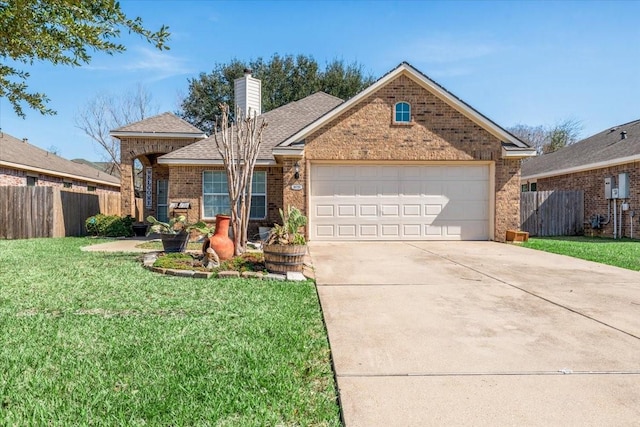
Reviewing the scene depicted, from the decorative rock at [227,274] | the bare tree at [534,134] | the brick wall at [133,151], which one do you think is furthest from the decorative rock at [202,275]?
the bare tree at [534,134]

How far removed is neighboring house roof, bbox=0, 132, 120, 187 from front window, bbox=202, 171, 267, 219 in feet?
32.1

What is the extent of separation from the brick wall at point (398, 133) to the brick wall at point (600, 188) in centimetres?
688

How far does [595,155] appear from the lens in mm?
17562

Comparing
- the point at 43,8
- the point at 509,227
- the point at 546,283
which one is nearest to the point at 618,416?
the point at 546,283

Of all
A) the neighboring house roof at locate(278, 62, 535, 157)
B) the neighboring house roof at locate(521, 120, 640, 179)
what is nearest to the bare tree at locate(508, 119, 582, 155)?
the neighboring house roof at locate(521, 120, 640, 179)

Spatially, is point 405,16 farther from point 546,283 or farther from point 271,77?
point 271,77

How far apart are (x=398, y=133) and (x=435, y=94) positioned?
1.64 m

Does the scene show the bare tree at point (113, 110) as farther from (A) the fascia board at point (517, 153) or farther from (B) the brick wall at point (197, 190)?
(A) the fascia board at point (517, 153)

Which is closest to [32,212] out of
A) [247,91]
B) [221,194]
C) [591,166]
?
[221,194]

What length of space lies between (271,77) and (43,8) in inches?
1095

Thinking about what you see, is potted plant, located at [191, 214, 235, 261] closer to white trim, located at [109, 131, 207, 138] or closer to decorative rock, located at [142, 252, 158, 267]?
decorative rock, located at [142, 252, 158, 267]

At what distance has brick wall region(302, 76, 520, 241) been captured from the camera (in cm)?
1238

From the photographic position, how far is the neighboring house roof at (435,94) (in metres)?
12.2

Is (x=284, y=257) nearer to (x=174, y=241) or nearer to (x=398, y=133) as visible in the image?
(x=174, y=241)
